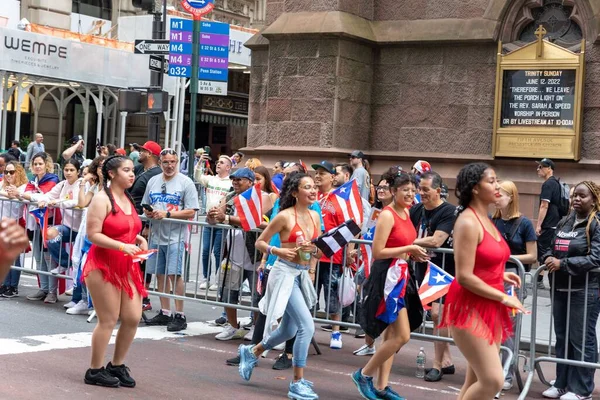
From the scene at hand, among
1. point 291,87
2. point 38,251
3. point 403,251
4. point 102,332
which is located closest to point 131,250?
point 102,332

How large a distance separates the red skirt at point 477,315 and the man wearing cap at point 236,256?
415 centimetres

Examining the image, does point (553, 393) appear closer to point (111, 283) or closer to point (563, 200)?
point (111, 283)

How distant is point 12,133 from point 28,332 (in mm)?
26931

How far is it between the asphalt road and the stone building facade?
16.8 feet

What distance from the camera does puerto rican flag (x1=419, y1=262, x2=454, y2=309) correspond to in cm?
789

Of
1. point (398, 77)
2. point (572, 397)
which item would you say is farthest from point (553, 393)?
point (398, 77)

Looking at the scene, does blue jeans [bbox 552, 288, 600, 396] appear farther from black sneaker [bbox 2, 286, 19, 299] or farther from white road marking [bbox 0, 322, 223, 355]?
black sneaker [bbox 2, 286, 19, 299]

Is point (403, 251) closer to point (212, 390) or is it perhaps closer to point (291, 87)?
point (212, 390)

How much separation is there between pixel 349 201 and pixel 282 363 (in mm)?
1730

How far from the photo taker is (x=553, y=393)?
8359 mm

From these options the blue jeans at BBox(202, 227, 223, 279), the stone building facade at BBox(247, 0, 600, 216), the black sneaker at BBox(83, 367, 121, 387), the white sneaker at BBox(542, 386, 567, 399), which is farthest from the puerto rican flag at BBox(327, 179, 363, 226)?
the stone building facade at BBox(247, 0, 600, 216)

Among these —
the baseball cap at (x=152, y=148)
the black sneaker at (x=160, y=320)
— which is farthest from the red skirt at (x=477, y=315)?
the baseball cap at (x=152, y=148)

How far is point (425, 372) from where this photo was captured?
9055mm

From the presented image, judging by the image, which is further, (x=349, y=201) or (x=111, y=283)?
(x=349, y=201)
